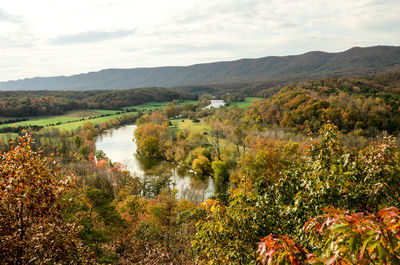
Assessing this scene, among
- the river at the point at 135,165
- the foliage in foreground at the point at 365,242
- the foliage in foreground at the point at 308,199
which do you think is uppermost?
the foliage in foreground at the point at 365,242

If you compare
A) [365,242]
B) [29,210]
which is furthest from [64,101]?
[365,242]

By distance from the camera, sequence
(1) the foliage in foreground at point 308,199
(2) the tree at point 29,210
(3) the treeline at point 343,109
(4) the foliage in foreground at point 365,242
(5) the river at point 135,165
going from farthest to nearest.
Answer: (3) the treeline at point 343,109, (5) the river at point 135,165, (2) the tree at point 29,210, (1) the foliage in foreground at point 308,199, (4) the foliage in foreground at point 365,242

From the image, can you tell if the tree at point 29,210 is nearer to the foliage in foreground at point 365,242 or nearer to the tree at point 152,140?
the foliage in foreground at point 365,242

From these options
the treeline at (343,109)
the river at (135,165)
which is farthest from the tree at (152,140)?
the treeline at (343,109)

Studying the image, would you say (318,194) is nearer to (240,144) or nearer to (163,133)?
(240,144)

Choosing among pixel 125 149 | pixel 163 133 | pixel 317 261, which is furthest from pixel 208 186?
pixel 317 261

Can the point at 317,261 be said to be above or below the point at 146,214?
above
